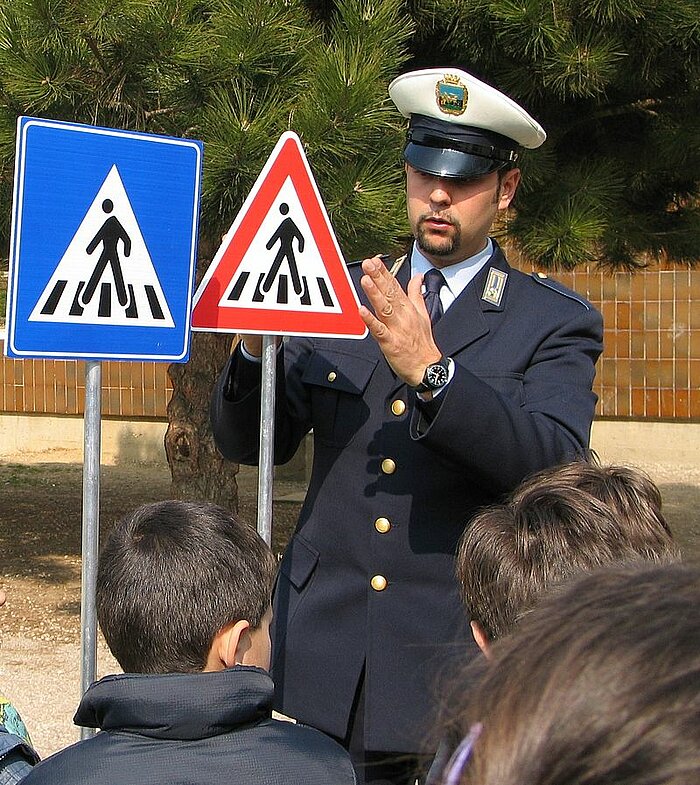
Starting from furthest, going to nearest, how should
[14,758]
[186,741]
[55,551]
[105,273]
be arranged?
[55,551] < [105,273] < [14,758] < [186,741]

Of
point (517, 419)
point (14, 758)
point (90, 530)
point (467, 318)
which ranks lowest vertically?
point (14, 758)

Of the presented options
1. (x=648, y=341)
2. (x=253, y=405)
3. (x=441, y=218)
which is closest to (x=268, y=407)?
(x=253, y=405)

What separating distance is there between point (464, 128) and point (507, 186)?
155mm

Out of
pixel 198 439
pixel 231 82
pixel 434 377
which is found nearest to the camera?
pixel 434 377

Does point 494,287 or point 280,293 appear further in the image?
point 280,293

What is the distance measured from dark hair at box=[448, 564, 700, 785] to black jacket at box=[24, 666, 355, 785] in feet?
3.10

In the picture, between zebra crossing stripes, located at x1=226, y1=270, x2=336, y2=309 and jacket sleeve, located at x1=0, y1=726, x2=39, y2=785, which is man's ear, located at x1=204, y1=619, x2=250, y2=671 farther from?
zebra crossing stripes, located at x1=226, y1=270, x2=336, y2=309

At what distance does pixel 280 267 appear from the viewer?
105 inches

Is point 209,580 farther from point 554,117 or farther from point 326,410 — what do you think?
point 554,117

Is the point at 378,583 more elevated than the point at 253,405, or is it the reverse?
the point at 253,405

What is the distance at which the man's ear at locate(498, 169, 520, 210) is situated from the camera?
241 cm

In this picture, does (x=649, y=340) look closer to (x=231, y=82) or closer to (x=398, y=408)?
(x=231, y=82)

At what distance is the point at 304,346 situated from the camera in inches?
101

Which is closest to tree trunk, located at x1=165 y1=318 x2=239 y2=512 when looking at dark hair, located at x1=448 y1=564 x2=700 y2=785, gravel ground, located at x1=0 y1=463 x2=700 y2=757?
gravel ground, located at x1=0 y1=463 x2=700 y2=757
